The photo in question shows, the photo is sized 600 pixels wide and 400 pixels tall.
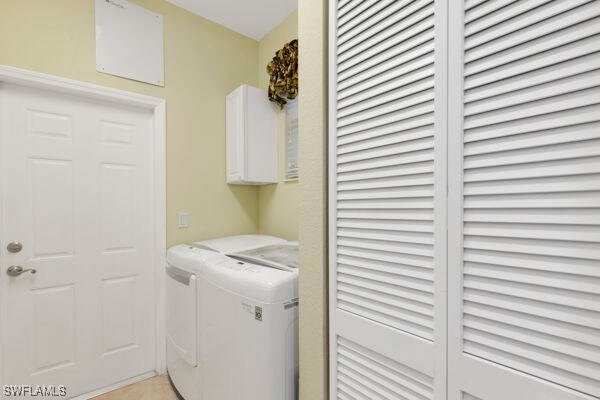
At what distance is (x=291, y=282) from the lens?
125cm

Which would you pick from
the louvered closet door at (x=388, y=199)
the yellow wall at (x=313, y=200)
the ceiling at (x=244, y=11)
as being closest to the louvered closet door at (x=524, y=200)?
the louvered closet door at (x=388, y=199)

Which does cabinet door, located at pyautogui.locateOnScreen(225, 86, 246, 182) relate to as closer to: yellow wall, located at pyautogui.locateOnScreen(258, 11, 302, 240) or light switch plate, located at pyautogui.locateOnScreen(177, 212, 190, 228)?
yellow wall, located at pyautogui.locateOnScreen(258, 11, 302, 240)

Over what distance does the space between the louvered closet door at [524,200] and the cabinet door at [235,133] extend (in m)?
1.83

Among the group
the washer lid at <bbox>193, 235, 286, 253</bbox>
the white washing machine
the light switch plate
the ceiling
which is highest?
the ceiling

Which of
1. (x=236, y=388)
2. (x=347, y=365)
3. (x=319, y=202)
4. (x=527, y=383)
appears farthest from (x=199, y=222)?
(x=527, y=383)

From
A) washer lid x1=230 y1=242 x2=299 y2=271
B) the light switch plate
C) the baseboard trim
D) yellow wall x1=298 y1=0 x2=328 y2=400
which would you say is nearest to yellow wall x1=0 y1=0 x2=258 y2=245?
the light switch plate

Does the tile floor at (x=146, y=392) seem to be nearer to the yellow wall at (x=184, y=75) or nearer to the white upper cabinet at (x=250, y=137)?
the yellow wall at (x=184, y=75)

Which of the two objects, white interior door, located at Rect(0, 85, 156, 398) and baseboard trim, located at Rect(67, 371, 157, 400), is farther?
baseboard trim, located at Rect(67, 371, 157, 400)

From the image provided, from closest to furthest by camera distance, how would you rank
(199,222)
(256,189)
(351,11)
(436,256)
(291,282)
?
(436,256) → (351,11) → (291,282) → (199,222) → (256,189)

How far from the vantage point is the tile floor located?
6.22 ft

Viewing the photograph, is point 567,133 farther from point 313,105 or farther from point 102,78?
point 102,78

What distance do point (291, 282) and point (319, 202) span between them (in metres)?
0.42

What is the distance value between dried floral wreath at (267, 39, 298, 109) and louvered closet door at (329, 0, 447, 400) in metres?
1.19

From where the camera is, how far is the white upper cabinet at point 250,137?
230 cm
